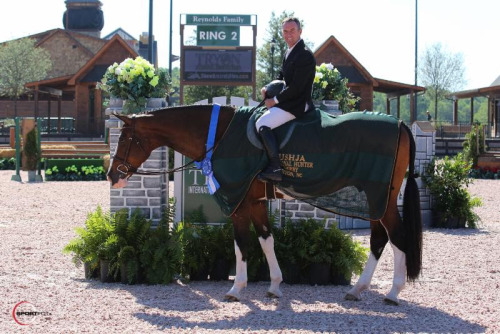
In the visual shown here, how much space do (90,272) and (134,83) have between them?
235 cm

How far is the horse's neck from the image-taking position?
768 cm

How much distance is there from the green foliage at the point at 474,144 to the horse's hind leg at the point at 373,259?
20192mm

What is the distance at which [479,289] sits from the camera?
26.0 feet

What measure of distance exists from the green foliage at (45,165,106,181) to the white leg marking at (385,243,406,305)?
61.1ft

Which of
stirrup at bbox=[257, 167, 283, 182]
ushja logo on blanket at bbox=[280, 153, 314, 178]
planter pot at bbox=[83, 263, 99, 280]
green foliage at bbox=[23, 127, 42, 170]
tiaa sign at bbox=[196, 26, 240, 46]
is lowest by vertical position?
planter pot at bbox=[83, 263, 99, 280]

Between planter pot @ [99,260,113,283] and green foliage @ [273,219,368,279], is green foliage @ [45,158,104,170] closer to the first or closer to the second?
planter pot @ [99,260,113,283]

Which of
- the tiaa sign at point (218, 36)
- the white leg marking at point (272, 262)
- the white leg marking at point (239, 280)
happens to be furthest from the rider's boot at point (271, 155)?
the tiaa sign at point (218, 36)

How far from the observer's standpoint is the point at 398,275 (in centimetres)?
720

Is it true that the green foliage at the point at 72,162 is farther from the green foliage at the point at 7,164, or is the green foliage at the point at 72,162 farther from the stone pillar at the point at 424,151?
the stone pillar at the point at 424,151

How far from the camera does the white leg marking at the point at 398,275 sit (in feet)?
23.5

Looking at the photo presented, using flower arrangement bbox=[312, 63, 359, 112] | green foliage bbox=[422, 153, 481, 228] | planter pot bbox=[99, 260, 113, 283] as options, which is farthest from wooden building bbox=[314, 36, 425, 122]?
planter pot bbox=[99, 260, 113, 283]

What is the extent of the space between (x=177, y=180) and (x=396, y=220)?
3.23 meters

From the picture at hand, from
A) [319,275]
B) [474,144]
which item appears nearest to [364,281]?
[319,275]

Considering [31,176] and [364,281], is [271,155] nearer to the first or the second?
[364,281]
